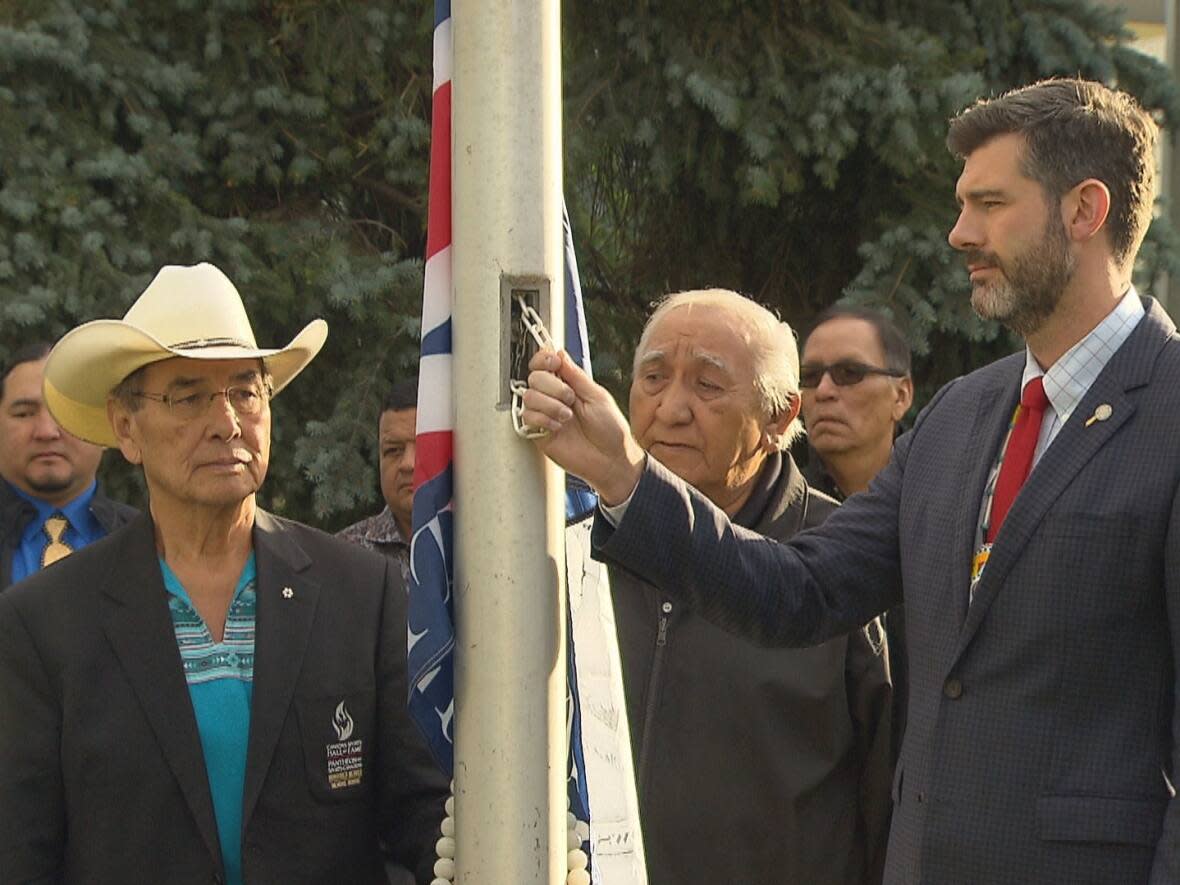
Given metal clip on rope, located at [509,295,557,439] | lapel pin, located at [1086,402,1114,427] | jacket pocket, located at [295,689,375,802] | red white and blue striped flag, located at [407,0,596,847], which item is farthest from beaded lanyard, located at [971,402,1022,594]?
jacket pocket, located at [295,689,375,802]

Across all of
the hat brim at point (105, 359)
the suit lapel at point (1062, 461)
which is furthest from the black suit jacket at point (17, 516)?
the suit lapel at point (1062, 461)

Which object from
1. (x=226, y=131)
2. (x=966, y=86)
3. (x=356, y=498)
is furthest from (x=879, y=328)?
(x=226, y=131)

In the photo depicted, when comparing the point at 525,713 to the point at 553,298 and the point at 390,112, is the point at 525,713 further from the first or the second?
the point at 390,112

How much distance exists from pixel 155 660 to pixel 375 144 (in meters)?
3.93

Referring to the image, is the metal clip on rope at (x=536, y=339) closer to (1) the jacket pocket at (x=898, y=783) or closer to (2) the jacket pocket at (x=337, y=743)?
(1) the jacket pocket at (x=898, y=783)

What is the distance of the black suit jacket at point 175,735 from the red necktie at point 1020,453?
126 cm

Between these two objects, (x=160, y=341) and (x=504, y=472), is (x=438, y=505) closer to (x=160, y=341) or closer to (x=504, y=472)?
(x=504, y=472)

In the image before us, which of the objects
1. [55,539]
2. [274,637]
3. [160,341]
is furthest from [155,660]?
[55,539]

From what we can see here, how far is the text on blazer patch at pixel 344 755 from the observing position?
3.71 m

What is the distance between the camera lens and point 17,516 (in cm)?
620

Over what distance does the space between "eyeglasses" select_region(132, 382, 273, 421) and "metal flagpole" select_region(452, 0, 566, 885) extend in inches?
54.3

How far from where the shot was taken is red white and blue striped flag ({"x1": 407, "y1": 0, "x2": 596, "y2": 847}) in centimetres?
279

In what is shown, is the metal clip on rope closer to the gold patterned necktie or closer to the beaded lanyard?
the beaded lanyard

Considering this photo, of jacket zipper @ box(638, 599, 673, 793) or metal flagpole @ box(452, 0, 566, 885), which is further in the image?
jacket zipper @ box(638, 599, 673, 793)
